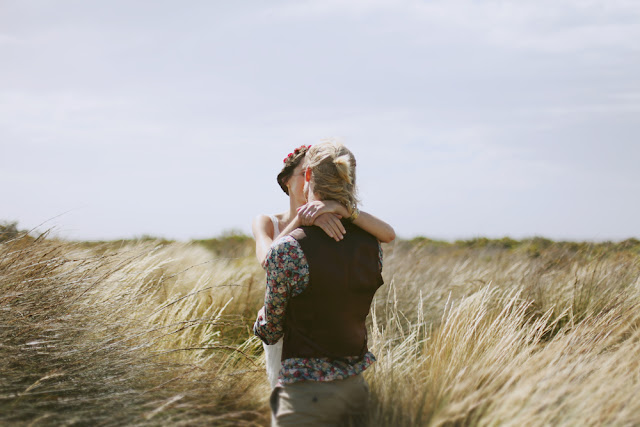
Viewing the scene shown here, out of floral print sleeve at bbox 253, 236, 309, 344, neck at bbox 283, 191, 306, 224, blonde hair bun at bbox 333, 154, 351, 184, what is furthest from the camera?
neck at bbox 283, 191, 306, 224

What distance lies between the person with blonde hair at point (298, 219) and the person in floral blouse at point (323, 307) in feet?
0.12

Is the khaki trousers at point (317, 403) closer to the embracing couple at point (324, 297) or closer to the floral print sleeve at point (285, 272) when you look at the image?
the embracing couple at point (324, 297)

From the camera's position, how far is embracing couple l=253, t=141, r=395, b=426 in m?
2.50

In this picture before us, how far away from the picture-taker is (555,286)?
5.91m

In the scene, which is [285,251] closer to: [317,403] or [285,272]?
[285,272]

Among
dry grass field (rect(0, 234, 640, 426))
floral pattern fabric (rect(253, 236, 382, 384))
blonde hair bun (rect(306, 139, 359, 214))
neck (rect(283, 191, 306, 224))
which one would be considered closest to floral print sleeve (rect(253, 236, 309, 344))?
floral pattern fabric (rect(253, 236, 382, 384))

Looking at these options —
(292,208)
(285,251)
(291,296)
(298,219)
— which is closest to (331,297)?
(291,296)

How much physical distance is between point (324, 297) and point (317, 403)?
48cm

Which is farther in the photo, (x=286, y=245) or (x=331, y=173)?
(x=331, y=173)

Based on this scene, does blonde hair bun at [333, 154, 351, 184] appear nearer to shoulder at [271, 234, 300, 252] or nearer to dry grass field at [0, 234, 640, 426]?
shoulder at [271, 234, 300, 252]

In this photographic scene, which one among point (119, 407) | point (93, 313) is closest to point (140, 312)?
point (93, 313)

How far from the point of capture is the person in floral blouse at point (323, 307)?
98.5 inches

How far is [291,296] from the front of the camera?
2.56m

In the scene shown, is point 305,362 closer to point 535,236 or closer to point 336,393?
point 336,393
